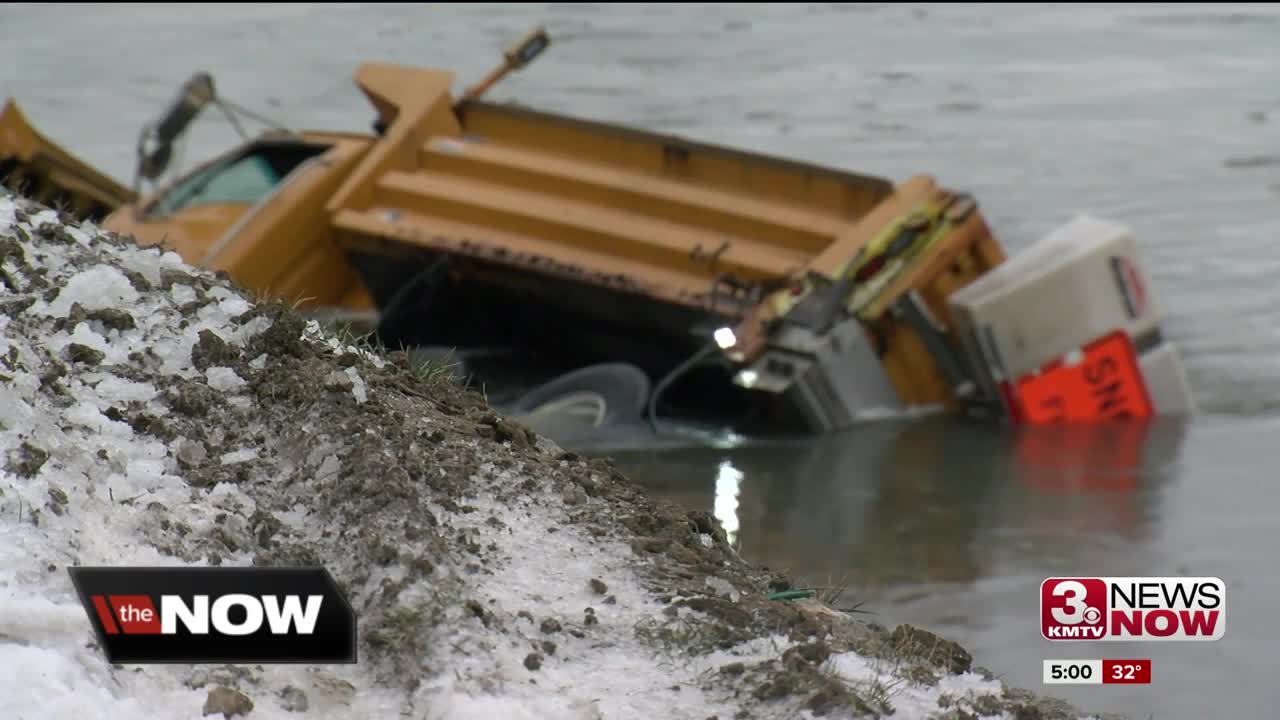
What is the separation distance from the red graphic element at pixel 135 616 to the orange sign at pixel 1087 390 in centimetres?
639

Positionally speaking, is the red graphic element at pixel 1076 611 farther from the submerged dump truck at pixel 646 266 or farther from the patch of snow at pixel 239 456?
the submerged dump truck at pixel 646 266

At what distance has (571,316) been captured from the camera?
10281mm

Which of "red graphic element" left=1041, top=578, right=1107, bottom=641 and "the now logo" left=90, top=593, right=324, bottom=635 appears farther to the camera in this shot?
"red graphic element" left=1041, top=578, right=1107, bottom=641

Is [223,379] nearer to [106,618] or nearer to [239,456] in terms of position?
[239,456]

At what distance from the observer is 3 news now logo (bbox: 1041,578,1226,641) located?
6.00 meters

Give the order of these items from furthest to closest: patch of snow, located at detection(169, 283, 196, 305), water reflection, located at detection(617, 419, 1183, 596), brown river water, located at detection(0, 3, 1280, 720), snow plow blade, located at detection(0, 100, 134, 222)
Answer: snow plow blade, located at detection(0, 100, 134, 222) → water reflection, located at detection(617, 419, 1183, 596) → brown river water, located at detection(0, 3, 1280, 720) → patch of snow, located at detection(169, 283, 196, 305)

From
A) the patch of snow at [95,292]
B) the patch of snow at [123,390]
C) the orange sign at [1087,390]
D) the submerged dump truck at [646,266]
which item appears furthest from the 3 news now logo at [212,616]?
the orange sign at [1087,390]

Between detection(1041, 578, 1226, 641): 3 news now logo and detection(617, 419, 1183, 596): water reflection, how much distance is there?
943 mm

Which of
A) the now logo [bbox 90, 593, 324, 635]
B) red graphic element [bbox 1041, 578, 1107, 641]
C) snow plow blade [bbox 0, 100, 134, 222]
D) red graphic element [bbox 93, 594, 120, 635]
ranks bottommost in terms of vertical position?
red graphic element [bbox 93, 594, 120, 635]

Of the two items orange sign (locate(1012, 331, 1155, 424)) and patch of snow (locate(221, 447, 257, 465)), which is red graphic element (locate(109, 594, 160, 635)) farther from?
orange sign (locate(1012, 331, 1155, 424))

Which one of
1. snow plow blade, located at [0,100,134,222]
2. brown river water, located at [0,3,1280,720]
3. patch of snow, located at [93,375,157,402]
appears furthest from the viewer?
snow plow blade, located at [0,100,134,222]

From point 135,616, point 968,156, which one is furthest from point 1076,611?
point 968,156

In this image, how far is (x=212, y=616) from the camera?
3.68 metres

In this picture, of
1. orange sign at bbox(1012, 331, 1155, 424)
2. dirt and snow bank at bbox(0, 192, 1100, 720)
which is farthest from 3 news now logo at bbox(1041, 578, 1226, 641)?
orange sign at bbox(1012, 331, 1155, 424)
